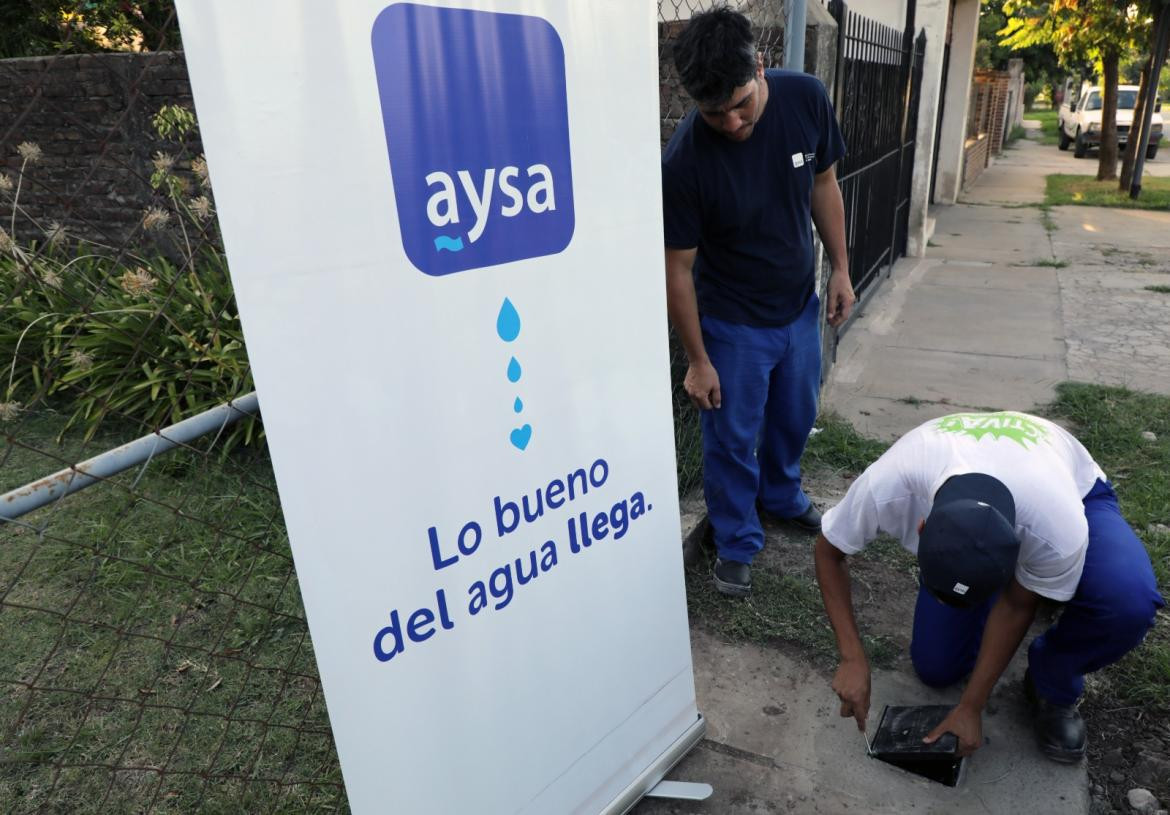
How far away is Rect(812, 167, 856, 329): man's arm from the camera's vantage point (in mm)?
2971

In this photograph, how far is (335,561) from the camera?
1.31m

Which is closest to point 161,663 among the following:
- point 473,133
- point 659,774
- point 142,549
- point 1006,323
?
point 142,549

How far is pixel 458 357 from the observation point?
1426 millimetres

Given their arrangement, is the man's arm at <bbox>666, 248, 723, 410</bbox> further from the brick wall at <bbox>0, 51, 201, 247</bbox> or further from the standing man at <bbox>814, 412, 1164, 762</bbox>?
the brick wall at <bbox>0, 51, 201, 247</bbox>

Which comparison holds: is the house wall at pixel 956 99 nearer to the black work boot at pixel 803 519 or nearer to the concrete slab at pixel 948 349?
the concrete slab at pixel 948 349

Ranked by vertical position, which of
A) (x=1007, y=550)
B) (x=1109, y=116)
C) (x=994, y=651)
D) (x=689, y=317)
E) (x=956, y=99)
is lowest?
(x=994, y=651)

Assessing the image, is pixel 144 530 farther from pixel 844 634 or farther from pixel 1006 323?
pixel 1006 323

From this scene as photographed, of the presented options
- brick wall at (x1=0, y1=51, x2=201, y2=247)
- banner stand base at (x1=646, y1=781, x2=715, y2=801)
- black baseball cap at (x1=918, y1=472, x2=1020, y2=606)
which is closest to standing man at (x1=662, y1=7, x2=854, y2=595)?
banner stand base at (x1=646, y1=781, x2=715, y2=801)

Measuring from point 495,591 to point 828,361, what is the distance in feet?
12.0

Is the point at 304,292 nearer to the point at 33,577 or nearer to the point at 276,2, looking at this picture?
the point at 276,2

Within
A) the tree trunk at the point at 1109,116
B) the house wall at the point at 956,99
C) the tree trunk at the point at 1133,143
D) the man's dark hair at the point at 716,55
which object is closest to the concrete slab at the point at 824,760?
the man's dark hair at the point at 716,55

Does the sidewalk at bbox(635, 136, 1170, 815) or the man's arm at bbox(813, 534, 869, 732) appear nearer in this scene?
the man's arm at bbox(813, 534, 869, 732)

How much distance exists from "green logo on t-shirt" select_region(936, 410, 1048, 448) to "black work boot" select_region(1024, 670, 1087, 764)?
78cm

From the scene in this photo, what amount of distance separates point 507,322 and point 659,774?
134 centimetres
